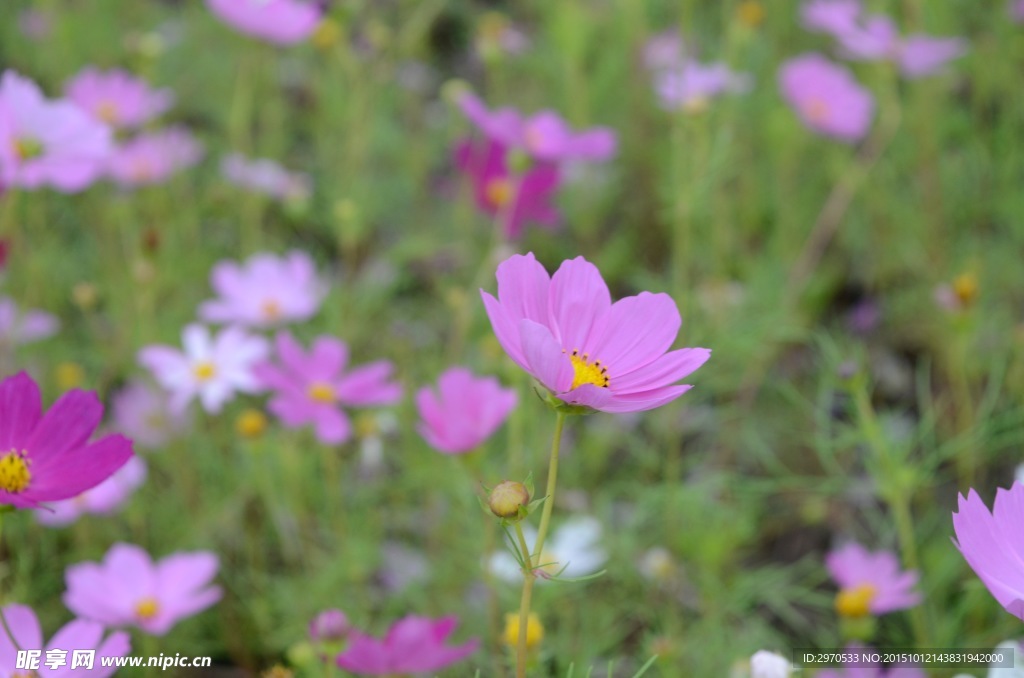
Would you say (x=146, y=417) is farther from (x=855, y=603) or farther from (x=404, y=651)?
(x=855, y=603)

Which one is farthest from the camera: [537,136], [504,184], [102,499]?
[504,184]

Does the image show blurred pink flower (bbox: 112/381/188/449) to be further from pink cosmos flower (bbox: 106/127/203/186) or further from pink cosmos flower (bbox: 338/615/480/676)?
pink cosmos flower (bbox: 338/615/480/676)

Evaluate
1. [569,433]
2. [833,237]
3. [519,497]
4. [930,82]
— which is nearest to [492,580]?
[519,497]

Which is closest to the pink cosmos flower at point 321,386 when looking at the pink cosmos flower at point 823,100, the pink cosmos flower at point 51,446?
the pink cosmos flower at point 51,446

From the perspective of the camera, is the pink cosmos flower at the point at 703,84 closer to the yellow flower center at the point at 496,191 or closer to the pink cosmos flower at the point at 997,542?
the yellow flower center at the point at 496,191

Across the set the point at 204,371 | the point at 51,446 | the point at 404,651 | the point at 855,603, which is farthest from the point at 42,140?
the point at 855,603

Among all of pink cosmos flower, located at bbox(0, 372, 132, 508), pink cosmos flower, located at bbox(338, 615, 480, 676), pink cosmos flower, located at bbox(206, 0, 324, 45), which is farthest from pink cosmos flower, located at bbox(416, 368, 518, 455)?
pink cosmos flower, located at bbox(206, 0, 324, 45)
